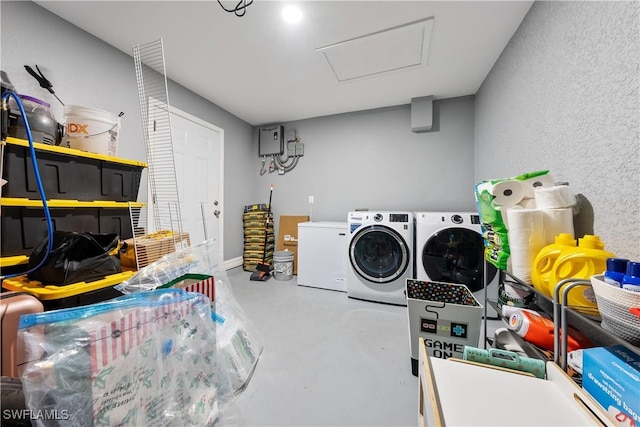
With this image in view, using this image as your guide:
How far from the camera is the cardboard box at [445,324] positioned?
124 cm

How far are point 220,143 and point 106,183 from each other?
1907mm

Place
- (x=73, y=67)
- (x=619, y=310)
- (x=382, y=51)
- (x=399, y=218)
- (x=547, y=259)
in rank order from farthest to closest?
(x=399, y=218)
(x=382, y=51)
(x=73, y=67)
(x=547, y=259)
(x=619, y=310)

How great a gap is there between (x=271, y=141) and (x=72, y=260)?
2988 mm

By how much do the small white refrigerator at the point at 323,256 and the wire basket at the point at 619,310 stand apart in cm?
213

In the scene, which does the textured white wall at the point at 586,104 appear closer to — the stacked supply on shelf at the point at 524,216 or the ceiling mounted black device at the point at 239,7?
the stacked supply on shelf at the point at 524,216

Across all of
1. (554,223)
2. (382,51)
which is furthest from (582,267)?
(382,51)

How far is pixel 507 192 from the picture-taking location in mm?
1069

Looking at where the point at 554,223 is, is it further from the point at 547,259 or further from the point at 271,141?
the point at 271,141

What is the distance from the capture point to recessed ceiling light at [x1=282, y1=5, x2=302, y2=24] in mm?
1573

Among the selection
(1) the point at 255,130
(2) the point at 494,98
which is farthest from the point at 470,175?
(1) the point at 255,130

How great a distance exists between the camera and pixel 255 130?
390 cm

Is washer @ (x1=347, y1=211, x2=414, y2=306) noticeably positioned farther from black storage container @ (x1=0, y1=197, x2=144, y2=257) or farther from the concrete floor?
black storage container @ (x1=0, y1=197, x2=144, y2=257)

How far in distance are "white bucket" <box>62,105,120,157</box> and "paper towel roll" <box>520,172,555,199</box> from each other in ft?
8.01

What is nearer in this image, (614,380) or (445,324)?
(614,380)
